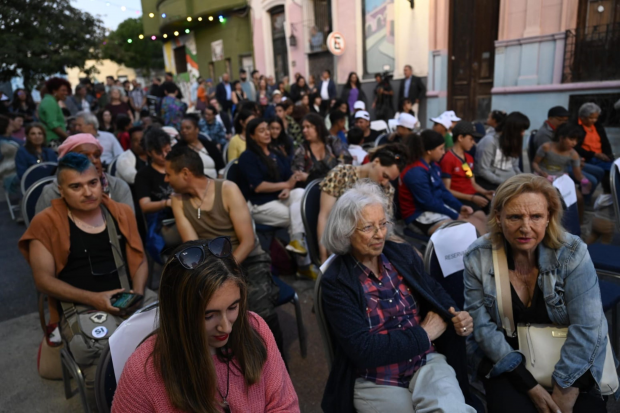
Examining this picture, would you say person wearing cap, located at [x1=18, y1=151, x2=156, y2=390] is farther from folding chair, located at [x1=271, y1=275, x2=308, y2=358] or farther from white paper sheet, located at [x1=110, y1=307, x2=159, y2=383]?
folding chair, located at [x1=271, y1=275, x2=308, y2=358]

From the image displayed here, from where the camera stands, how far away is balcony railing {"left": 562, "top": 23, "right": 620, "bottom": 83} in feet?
25.2

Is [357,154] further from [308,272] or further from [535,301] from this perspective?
[535,301]

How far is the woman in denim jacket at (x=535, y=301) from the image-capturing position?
172 cm

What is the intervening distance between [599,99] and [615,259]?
256 inches

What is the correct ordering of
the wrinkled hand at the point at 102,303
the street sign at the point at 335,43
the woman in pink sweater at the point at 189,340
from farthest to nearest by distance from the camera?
the street sign at the point at 335,43
the wrinkled hand at the point at 102,303
the woman in pink sweater at the point at 189,340

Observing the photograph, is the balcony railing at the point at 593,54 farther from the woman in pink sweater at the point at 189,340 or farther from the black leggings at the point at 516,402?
the woman in pink sweater at the point at 189,340

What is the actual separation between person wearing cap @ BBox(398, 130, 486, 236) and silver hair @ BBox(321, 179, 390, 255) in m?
1.51

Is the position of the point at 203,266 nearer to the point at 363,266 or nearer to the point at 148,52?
the point at 363,266

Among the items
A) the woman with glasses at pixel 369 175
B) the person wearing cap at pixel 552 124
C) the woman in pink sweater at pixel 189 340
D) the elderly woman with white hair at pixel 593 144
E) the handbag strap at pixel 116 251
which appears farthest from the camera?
the elderly woman with white hair at pixel 593 144

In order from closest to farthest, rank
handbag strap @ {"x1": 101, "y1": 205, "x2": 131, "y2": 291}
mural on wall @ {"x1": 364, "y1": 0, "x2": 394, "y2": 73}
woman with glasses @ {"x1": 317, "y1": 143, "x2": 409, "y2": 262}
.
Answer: handbag strap @ {"x1": 101, "y1": 205, "x2": 131, "y2": 291}
woman with glasses @ {"x1": 317, "y1": 143, "x2": 409, "y2": 262}
mural on wall @ {"x1": 364, "y1": 0, "x2": 394, "y2": 73}

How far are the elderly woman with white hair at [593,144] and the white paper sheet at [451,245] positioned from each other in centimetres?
377

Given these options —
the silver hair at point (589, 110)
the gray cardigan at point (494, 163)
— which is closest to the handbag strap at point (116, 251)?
the gray cardigan at point (494, 163)

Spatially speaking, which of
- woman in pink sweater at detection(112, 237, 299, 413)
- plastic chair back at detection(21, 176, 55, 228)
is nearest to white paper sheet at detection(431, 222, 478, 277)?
woman in pink sweater at detection(112, 237, 299, 413)

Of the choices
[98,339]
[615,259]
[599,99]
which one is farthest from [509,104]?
[98,339]
